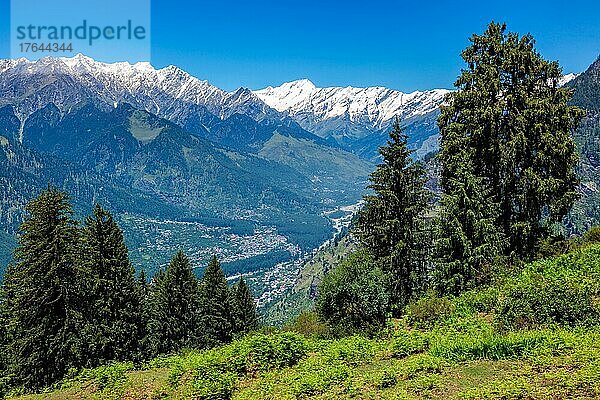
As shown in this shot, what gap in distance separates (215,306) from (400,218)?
40956 mm

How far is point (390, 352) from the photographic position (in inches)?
680

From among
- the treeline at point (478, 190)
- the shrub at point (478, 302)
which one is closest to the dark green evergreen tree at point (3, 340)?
the treeline at point (478, 190)

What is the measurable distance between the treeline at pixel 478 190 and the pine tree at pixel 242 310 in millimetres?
37187

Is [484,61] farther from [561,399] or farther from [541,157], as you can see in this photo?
[561,399]

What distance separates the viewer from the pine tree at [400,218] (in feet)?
99.6

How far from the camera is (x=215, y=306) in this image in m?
65.0

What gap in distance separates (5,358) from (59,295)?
1345cm

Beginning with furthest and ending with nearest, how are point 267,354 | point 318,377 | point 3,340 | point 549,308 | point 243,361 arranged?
1. point 3,340
2. point 267,354
3. point 243,361
4. point 549,308
5. point 318,377

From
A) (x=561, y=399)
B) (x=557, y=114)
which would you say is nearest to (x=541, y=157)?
(x=557, y=114)

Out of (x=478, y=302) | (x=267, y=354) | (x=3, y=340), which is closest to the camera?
(x=267, y=354)

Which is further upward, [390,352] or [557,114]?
[557,114]

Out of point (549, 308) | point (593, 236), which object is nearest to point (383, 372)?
point (549, 308)

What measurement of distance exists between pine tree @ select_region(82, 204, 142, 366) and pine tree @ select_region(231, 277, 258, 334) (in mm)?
20913

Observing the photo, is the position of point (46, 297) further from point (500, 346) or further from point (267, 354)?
point (500, 346)
